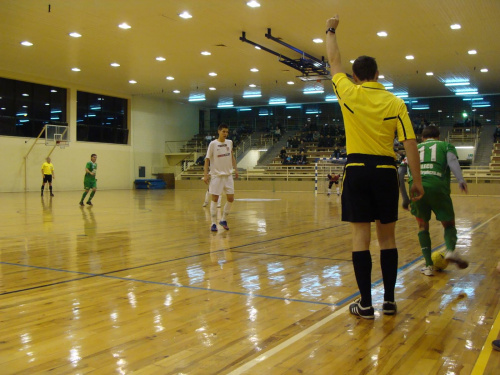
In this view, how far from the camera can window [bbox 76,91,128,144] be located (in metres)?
28.0

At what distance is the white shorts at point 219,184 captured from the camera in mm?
7926

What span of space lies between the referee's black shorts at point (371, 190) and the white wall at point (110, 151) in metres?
24.4

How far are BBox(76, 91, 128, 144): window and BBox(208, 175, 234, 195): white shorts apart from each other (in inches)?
867

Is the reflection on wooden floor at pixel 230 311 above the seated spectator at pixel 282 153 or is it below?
below

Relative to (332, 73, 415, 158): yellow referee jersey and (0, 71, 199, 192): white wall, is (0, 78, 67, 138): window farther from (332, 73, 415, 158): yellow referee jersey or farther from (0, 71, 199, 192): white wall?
(332, 73, 415, 158): yellow referee jersey

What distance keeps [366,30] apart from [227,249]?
12.7 meters

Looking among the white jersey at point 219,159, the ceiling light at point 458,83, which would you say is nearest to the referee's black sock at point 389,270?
the white jersey at point 219,159

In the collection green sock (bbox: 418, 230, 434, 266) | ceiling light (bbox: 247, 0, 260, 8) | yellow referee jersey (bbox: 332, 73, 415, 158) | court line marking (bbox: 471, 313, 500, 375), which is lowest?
court line marking (bbox: 471, 313, 500, 375)

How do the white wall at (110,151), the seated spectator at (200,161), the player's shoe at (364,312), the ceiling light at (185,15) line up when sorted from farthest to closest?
1. the seated spectator at (200,161)
2. the white wall at (110,151)
3. the ceiling light at (185,15)
4. the player's shoe at (364,312)

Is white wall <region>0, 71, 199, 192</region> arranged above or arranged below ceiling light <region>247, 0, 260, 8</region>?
below

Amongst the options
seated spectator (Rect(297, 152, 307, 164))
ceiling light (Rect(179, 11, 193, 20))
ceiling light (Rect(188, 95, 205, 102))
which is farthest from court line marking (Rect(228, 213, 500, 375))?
ceiling light (Rect(188, 95, 205, 102))

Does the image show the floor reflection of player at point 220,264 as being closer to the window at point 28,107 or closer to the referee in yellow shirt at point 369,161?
the referee in yellow shirt at point 369,161

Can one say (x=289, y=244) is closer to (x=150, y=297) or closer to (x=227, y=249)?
(x=227, y=249)

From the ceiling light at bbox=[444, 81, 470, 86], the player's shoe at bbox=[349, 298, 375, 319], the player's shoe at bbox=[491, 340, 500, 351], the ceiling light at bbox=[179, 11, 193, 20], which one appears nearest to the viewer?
the player's shoe at bbox=[491, 340, 500, 351]
